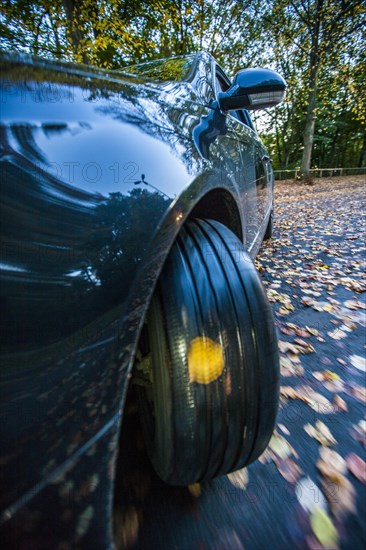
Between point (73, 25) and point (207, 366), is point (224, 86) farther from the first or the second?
point (73, 25)

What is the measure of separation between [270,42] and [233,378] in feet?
58.0

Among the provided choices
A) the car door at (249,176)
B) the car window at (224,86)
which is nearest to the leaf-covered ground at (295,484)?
the car door at (249,176)

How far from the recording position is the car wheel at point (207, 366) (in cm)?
80

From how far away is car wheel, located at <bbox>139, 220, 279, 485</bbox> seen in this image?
80 centimetres

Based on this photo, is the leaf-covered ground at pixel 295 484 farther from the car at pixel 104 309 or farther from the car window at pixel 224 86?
the car window at pixel 224 86

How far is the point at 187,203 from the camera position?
2.77ft

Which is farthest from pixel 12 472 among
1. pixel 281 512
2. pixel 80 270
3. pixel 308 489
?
pixel 308 489

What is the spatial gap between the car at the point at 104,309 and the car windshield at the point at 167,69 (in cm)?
68

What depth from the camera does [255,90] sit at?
1336mm

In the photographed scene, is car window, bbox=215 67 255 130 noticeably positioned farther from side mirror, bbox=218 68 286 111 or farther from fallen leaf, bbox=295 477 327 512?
fallen leaf, bbox=295 477 327 512

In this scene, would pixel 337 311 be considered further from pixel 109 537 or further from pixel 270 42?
pixel 270 42

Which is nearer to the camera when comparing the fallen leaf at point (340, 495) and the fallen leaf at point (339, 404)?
the fallen leaf at point (340, 495)

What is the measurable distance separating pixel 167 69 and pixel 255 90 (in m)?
0.70

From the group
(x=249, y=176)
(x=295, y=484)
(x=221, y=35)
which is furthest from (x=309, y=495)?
(x=221, y=35)
